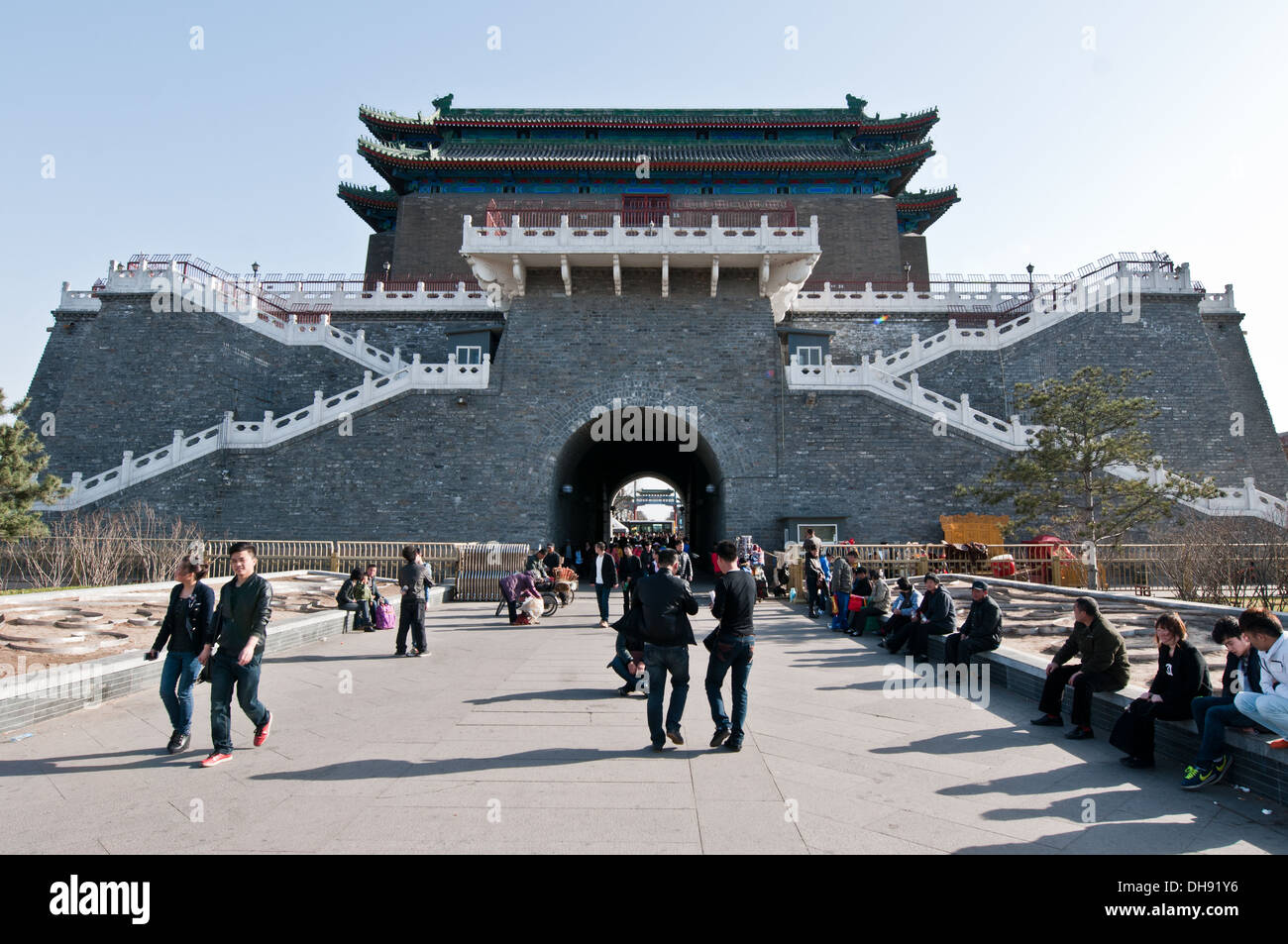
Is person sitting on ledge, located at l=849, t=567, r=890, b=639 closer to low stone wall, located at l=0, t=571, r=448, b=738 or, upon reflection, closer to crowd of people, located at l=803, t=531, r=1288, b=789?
crowd of people, located at l=803, t=531, r=1288, b=789

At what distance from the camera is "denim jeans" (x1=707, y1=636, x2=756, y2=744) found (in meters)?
4.98

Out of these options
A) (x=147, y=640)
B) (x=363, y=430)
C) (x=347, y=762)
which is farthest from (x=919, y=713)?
(x=363, y=430)

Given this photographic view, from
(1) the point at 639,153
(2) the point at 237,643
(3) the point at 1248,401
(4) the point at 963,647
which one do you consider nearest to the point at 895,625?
(4) the point at 963,647

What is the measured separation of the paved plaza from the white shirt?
2.09 ft

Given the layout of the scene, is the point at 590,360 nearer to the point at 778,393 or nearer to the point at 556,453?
the point at 556,453

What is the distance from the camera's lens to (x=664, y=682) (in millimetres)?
5066

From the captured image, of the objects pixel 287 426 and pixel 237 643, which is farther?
pixel 287 426

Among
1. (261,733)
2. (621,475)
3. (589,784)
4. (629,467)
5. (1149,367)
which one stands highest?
(1149,367)

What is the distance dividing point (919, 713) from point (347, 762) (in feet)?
14.6

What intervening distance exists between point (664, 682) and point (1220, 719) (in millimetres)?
3352

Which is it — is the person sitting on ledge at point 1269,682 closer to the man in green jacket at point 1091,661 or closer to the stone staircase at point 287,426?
the man in green jacket at point 1091,661

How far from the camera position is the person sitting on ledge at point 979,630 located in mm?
7387

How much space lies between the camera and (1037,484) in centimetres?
1747

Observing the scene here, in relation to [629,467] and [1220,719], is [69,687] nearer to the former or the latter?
[1220,719]
